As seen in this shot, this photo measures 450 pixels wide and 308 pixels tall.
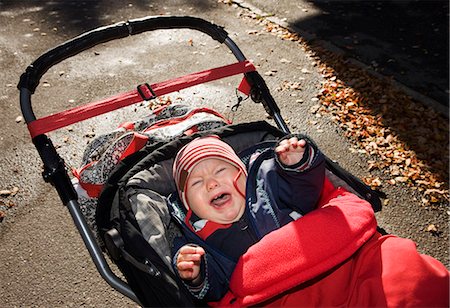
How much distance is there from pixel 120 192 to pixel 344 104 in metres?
3.71

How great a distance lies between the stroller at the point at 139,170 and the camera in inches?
84.1

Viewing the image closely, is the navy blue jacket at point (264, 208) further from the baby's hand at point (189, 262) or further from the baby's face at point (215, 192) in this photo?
the baby's hand at point (189, 262)

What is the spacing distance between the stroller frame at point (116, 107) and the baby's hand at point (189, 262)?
257 mm

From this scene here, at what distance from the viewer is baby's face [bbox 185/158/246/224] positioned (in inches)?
99.0

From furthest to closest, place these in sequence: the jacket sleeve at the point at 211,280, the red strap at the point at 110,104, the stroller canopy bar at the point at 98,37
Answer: the stroller canopy bar at the point at 98,37 → the red strap at the point at 110,104 → the jacket sleeve at the point at 211,280

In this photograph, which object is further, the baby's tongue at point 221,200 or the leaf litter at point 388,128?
the leaf litter at point 388,128

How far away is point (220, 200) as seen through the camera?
253 centimetres

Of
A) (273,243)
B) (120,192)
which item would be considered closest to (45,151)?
(120,192)

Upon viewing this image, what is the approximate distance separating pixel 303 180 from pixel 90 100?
417 centimetres

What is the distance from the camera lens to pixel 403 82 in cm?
582

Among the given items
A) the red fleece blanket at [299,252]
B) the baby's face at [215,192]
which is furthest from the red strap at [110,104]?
the red fleece blanket at [299,252]

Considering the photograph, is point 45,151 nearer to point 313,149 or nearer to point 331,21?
point 313,149

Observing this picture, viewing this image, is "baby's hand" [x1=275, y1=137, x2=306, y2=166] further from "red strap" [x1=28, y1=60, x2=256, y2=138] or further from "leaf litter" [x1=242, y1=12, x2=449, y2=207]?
"leaf litter" [x1=242, y1=12, x2=449, y2=207]

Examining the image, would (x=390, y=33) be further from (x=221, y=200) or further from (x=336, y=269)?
(x=336, y=269)
